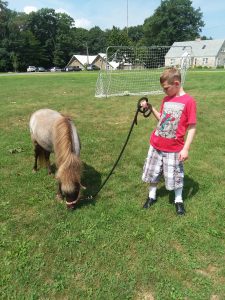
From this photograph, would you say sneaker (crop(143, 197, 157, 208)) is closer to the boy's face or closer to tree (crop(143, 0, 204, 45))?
the boy's face

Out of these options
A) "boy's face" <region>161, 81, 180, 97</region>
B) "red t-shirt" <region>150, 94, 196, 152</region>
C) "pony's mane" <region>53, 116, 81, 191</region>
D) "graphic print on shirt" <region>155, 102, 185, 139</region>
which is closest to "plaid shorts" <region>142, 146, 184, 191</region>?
"red t-shirt" <region>150, 94, 196, 152</region>

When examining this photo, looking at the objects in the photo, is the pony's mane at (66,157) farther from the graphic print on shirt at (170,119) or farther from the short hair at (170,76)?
the short hair at (170,76)

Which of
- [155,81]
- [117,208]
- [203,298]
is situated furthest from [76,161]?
[155,81]

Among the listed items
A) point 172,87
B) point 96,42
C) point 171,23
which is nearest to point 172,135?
point 172,87

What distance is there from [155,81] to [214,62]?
68.2 meters

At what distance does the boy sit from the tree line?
76005 mm

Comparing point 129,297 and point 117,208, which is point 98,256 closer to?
point 129,297

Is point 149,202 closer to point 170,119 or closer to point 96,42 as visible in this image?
point 170,119

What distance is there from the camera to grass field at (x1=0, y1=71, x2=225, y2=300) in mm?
3297

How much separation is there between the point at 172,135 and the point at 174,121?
200 millimetres

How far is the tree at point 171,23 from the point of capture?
313 ft

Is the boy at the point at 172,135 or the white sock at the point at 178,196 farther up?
the boy at the point at 172,135

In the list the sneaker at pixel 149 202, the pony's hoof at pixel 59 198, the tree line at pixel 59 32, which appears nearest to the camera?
the sneaker at pixel 149 202

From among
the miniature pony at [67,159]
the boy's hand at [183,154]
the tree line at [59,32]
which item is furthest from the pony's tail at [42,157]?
the tree line at [59,32]
